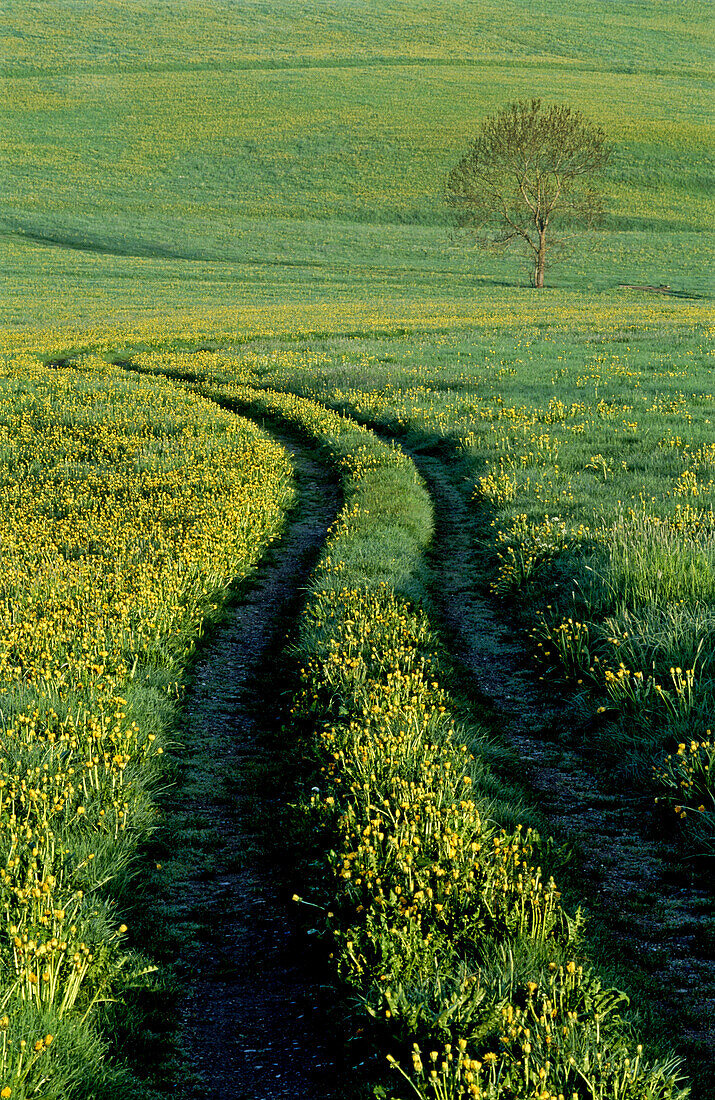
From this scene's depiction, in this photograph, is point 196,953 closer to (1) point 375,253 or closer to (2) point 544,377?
(2) point 544,377

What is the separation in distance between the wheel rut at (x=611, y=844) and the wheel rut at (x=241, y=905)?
1.77 meters

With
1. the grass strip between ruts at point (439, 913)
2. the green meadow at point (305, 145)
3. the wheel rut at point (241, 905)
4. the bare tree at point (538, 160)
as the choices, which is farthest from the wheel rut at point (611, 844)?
the bare tree at point (538, 160)

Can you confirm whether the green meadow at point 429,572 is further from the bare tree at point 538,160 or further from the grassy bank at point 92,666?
the bare tree at point 538,160

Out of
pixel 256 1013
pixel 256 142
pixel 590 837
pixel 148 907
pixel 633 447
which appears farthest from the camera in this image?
pixel 256 142

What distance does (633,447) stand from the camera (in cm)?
1697

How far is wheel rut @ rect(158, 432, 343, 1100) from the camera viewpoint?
15.0 feet

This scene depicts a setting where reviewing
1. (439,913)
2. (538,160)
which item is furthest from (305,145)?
(439,913)

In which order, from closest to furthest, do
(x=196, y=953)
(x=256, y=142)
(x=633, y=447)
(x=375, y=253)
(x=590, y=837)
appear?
(x=196, y=953)
(x=590, y=837)
(x=633, y=447)
(x=375, y=253)
(x=256, y=142)

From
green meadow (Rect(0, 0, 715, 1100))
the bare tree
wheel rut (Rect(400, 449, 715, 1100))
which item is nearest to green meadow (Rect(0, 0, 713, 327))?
green meadow (Rect(0, 0, 715, 1100))

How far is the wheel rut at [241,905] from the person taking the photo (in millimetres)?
4578

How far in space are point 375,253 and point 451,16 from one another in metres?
101

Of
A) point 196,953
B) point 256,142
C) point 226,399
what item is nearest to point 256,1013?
point 196,953

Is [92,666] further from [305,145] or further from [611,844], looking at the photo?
[305,145]

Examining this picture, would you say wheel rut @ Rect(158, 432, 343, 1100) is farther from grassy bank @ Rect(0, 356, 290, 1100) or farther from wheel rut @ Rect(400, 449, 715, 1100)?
wheel rut @ Rect(400, 449, 715, 1100)
